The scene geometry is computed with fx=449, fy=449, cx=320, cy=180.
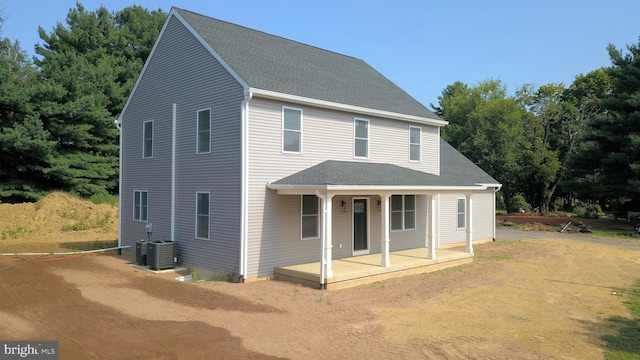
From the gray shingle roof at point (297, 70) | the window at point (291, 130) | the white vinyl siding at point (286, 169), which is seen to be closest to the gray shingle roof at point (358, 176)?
the white vinyl siding at point (286, 169)

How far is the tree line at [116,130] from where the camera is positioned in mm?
26188

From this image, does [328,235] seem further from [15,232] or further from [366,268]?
[15,232]

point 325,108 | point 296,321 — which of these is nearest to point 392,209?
point 325,108

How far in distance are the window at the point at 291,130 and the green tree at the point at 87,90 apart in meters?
19.5

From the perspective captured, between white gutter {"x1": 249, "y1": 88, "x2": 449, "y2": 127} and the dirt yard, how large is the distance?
16.6ft

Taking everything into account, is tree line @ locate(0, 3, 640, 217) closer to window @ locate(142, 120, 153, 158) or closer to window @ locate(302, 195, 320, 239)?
window @ locate(142, 120, 153, 158)

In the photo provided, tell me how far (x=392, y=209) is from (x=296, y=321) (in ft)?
28.7

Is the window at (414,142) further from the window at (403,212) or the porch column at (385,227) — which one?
the porch column at (385,227)

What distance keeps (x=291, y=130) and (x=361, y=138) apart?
305cm

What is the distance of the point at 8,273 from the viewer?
12945 mm

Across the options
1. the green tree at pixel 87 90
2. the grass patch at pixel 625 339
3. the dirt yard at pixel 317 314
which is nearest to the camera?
the grass patch at pixel 625 339

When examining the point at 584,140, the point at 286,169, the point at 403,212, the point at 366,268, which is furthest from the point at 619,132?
the point at 286,169

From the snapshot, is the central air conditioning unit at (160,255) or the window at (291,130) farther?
the central air conditioning unit at (160,255)

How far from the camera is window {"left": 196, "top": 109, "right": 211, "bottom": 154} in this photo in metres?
13.3
